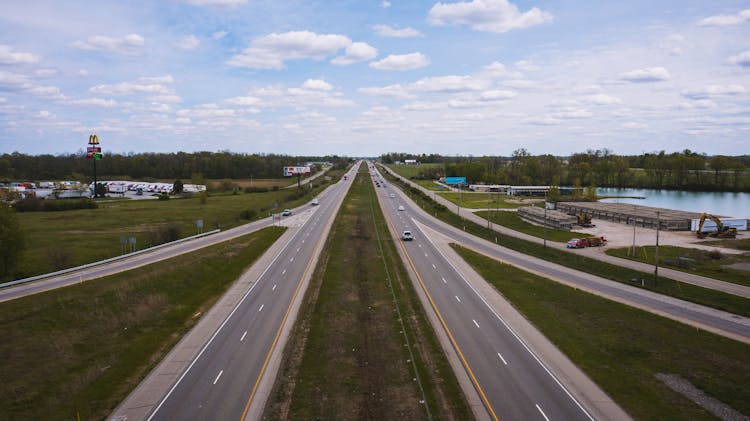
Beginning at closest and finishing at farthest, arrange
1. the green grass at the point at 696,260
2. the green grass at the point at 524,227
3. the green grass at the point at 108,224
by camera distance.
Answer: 1. the green grass at the point at 696,260
2. the green grass at the point at 108,224
3. the green grass at the point at 524,227

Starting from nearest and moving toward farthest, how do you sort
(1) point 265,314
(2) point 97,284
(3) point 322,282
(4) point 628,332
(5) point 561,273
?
(4) point 628,332, (1) point 265,314, (2) point 97,284, (3) point 322,282, (5) point 561,273

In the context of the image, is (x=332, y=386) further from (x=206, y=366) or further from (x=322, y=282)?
(x=322, y=282)

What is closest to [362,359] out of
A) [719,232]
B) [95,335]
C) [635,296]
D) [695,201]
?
[95,335]

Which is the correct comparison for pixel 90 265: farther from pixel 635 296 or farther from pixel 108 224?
pixel 635 296

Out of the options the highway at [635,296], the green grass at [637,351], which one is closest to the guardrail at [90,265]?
the highway at [635,296]

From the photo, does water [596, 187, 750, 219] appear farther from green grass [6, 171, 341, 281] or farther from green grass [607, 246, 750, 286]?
green grass [6, 171, 341, 281]

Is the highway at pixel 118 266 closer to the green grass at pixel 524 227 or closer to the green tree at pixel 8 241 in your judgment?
the green tree at pixel 8 241

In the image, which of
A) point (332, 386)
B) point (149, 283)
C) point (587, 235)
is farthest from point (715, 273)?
point (149, 283)

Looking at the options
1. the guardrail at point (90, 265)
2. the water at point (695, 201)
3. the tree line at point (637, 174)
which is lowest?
the guardrail at point (90, 265)
